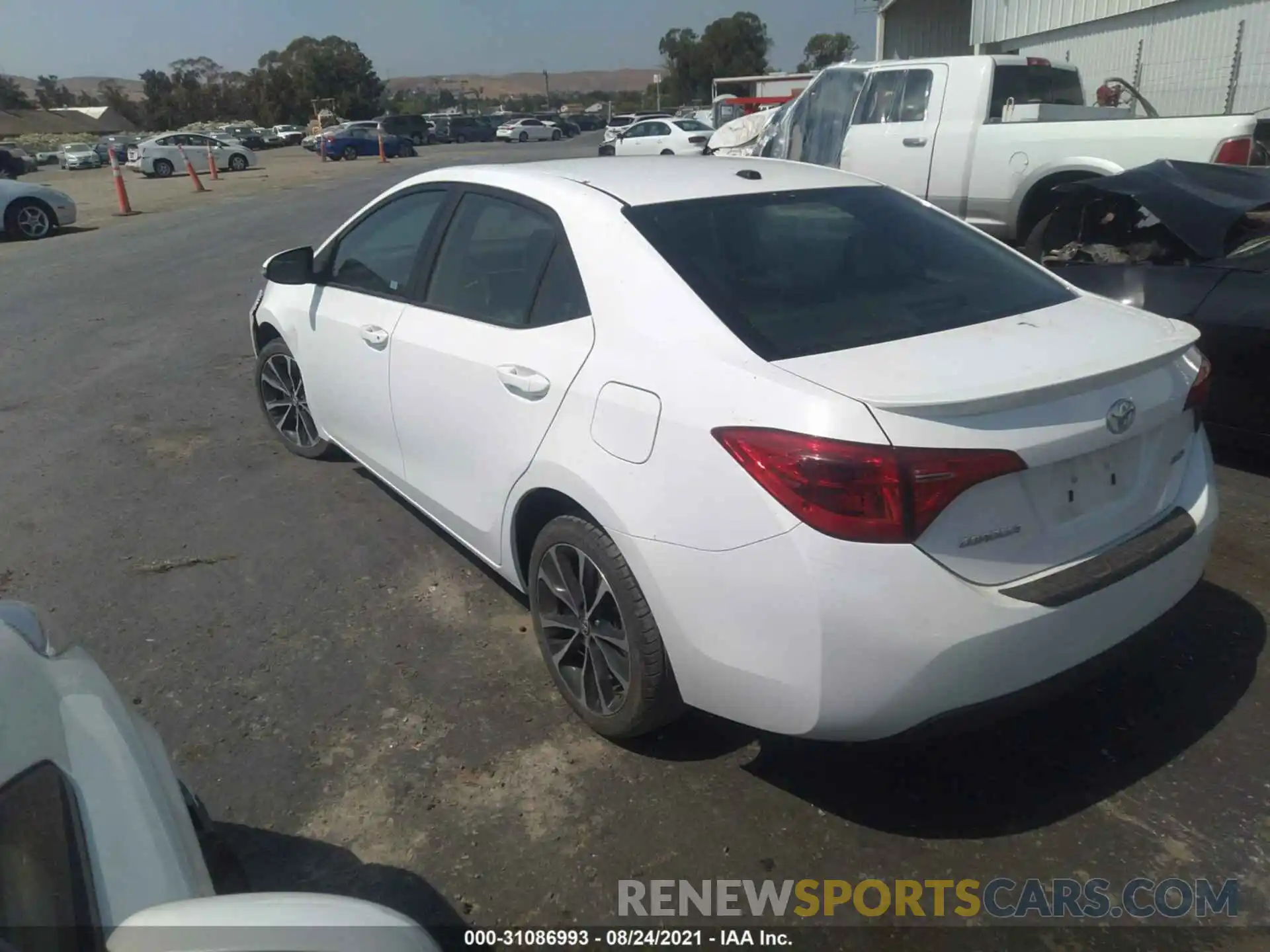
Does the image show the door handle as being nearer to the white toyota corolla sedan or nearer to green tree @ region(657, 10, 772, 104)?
the white toyota corolla sedan

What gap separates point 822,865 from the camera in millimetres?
2600

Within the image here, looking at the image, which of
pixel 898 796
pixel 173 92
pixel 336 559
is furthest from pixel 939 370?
pixel 173 92

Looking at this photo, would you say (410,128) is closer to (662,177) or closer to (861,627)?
(662,177)

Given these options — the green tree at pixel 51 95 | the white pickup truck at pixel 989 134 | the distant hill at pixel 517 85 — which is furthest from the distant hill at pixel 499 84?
the white pickup truck at pixel 989 134

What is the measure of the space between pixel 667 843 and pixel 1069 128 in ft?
24.8

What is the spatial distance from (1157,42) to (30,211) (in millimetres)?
19985

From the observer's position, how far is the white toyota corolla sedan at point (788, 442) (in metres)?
2.31

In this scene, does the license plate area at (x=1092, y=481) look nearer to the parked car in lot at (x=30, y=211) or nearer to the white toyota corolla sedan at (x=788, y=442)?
the white toyota corolla sedan at (x=788, y=442)

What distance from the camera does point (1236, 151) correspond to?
23.8 ft

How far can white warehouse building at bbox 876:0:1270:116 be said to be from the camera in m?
15.8

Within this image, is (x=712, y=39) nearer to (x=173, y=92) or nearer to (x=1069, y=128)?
(x=173, y=92)

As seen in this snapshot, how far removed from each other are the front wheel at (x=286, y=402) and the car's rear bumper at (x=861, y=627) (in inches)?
125

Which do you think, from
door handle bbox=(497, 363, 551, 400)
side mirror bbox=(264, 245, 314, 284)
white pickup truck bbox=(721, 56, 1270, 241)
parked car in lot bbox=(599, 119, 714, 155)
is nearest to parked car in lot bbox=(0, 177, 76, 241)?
white pickup truck bbox=(721, 56, 1270, 241)

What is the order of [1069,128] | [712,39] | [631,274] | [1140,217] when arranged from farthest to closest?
[712,39]
[1069,128]
[1140,217]
[631,274]
